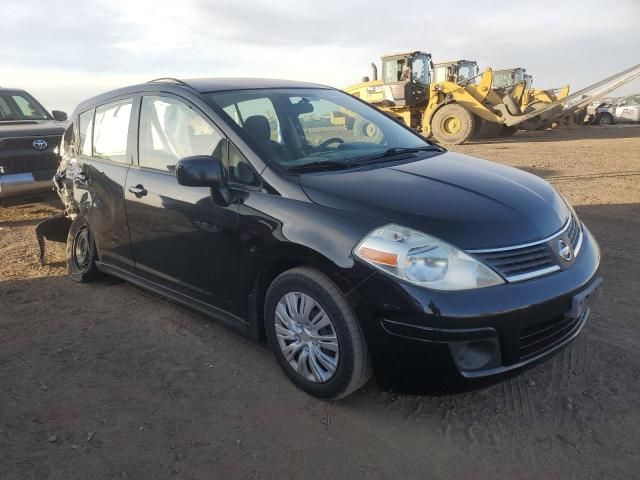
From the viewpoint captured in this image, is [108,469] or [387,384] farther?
[387,384]

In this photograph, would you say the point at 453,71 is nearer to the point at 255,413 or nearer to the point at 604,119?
the point at 604,119

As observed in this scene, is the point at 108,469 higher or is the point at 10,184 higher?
the point at 10,184

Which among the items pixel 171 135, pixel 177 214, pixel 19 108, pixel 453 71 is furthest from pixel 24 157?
pixel 453 71

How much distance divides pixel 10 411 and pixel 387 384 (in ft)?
6.57

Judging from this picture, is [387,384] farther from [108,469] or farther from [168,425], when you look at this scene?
[108,469]

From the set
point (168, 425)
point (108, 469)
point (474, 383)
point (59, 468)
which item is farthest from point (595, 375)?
point (59, 468)

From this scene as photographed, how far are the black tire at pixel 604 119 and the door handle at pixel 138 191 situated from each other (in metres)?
28.5

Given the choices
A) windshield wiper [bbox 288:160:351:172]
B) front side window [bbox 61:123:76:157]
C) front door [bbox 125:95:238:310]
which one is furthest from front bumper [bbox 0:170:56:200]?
windshield wiper [bbox 288:160:351:172]

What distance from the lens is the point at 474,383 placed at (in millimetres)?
2465

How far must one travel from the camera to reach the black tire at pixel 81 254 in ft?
15.4

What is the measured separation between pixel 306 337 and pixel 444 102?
16.7 m

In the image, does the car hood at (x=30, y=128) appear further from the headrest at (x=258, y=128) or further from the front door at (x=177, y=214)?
the headrest at (x=258, y=128)

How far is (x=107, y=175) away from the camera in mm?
4156

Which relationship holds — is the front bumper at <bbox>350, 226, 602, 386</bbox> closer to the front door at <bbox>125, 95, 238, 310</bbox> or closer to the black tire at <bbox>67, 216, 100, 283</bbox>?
the front door at <bbox>125, 95, 238, 310</bbox>
